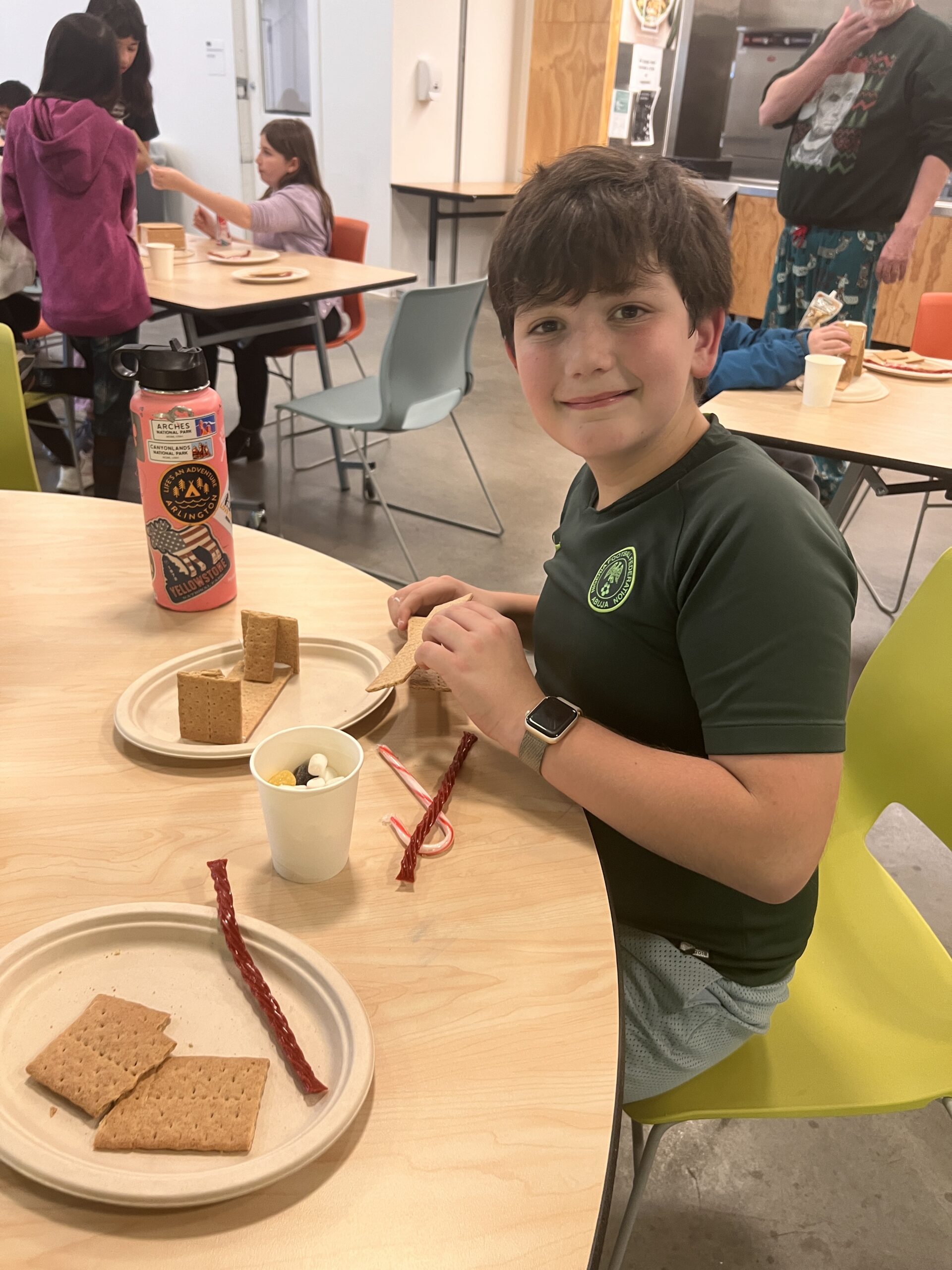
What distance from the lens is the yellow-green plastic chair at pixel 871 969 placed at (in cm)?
Answer: 93

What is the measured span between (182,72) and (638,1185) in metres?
8.57

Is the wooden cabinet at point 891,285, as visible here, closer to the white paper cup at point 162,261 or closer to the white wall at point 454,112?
the white wall at point 454,112

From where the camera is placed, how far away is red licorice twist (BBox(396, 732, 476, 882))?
0.75 meters

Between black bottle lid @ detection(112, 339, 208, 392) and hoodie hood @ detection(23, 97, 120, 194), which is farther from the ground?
hoodie hood @ detection(23, 97, 120, 194)

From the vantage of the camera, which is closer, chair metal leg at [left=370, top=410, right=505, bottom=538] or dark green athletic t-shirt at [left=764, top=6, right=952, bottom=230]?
dark green athletic t-shirt at [left=764, top=6, right=952, bottom=230]

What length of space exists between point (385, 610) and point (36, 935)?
60 cm

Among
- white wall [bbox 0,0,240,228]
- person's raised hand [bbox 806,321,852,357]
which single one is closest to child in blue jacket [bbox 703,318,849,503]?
person's raised hand [bbox 806,321,852,357]

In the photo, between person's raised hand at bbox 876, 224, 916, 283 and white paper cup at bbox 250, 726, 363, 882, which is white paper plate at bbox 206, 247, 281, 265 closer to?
person's raised hand at bbox 876, 224, 916, 283

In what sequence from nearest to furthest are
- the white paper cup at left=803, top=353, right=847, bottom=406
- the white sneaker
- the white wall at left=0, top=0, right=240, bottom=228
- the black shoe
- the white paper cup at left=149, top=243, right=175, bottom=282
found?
the white paper cup at left=803, top=353, right=847, bottom=406 < the white paper cup at left=149, top=243, right=175, bottom=282 < the white sneaker < the black shoe < the white wall at left=0, top=0, right=240, bottom=228

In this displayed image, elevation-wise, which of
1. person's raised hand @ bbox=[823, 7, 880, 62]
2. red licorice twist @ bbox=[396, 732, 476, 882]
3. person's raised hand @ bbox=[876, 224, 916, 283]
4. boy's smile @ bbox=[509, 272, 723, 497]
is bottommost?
red licorice twist @ bbox=[396, 732, 476, 882]

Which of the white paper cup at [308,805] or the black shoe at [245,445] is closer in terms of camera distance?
the white paper cup at [308,805]

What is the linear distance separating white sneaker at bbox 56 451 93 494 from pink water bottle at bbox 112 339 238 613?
2.56 meters

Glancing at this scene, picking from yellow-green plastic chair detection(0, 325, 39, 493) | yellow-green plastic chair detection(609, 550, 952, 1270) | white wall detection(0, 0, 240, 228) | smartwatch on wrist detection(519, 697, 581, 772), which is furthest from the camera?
white wall detection(0, 0, 240, 228)

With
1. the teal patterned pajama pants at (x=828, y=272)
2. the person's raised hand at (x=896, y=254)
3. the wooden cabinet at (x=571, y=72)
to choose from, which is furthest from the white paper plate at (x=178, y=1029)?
the wooden cabinet at (x=571, y=72)
